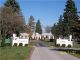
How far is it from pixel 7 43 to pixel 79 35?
22098 mm

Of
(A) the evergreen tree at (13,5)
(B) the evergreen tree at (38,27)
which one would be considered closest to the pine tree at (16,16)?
(A) the evergreen tree at (13,5)

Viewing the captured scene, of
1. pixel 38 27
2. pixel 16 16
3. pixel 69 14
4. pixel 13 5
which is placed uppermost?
pixel 13 5

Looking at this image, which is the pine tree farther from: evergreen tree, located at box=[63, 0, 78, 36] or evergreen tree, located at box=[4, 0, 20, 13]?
evergreen tree, located at box=[63, 0, 78, 36]

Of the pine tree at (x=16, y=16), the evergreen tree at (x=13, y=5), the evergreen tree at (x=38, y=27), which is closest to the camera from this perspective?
the pine tree at (x=16, y=16)

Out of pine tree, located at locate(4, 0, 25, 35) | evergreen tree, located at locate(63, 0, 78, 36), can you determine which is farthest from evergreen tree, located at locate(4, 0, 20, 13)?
evergreen tree, located at locate(63, 0, 78, 36)

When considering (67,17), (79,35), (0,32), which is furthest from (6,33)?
(79,35)

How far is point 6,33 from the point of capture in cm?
7819

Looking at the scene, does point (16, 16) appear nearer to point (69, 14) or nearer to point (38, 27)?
point (69, 14)

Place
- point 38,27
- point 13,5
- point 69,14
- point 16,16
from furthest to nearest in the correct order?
point 38,27 → point 69,14 → point 13,5 → point 16,16

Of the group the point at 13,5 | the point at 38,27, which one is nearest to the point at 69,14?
the point at 13,5

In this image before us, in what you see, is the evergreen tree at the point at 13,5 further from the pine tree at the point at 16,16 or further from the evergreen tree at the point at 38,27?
the evergreen tree at the point at 38,27

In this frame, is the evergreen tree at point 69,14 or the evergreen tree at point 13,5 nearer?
the evergreen tree at point 13,5

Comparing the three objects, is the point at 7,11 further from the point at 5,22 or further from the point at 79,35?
the point at 79,35

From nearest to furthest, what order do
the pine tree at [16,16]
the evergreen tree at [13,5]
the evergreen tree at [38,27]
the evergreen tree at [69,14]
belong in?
the pine tree at [16,16] < the evergreen tree at [13,5] < the evergreen tree at [69,14] < the evergreen tree at [38,27]
